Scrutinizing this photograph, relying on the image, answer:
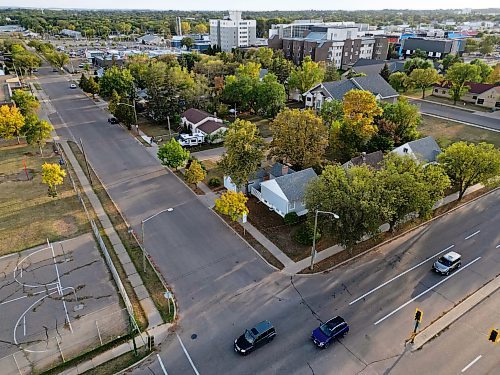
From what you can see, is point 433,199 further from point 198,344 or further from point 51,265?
point 51,265

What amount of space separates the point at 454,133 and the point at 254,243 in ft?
162

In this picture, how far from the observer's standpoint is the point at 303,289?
2833 centimetres

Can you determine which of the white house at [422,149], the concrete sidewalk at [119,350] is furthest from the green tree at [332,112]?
the concrete sidewalk at [119,350]

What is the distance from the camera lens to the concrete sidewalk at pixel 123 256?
26.1 metres

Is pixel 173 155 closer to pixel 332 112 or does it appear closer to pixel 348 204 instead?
pixel 348 204

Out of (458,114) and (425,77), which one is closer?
(458,114)

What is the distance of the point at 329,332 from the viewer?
2336cm

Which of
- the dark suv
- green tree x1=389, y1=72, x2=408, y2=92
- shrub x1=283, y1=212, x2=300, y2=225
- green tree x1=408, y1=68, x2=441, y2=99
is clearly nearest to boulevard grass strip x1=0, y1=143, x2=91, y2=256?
shrub x1=283, y1=212, x2=300, y2=225

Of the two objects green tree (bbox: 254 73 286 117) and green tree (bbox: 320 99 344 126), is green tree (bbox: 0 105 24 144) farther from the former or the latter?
green tree (bbox: 320 99 344 126)

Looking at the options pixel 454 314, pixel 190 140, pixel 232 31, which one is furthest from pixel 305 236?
pixel 232 31

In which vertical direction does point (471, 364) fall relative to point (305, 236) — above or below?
below

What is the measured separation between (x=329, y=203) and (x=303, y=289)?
23.6 ft

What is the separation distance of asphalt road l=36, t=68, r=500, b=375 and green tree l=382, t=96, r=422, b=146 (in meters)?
14.9

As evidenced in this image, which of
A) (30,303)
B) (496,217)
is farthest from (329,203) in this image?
(30,303)
